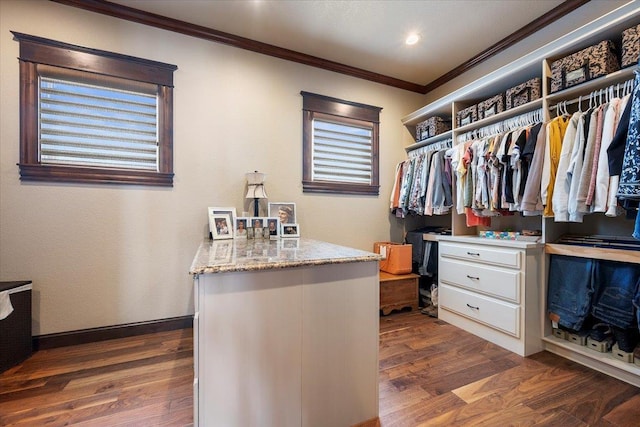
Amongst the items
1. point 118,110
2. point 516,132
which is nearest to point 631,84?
point 516,132

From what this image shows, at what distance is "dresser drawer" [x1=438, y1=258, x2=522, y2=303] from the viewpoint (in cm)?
197

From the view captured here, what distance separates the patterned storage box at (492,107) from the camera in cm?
234

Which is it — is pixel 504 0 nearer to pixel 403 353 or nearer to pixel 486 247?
pixel 486 247

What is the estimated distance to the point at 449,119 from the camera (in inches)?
123

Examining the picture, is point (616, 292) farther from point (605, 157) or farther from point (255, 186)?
point (255, 186)

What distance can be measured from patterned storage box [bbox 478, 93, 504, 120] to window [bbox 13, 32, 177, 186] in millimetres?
2834

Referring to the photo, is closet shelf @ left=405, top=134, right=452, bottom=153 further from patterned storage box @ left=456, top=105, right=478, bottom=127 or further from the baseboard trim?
the baseboard trim

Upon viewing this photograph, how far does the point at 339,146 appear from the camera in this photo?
3.07 meters

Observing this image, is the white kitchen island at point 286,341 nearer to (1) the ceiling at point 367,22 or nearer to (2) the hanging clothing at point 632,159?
(2) the hanging clothing at point 632,159

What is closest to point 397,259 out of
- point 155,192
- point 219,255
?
point 219,255

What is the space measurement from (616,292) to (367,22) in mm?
2667

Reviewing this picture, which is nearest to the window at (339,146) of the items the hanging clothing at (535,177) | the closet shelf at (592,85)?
the hanging clothing at (535,177)

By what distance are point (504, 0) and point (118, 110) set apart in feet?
10.6

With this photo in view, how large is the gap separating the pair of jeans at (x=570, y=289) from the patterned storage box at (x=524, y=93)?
49.0 inches
